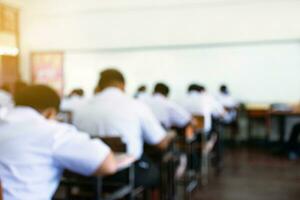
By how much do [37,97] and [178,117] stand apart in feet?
9.36

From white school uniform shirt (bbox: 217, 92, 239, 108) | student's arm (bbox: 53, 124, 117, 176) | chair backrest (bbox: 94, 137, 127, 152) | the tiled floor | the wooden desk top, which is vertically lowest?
the tiled floor

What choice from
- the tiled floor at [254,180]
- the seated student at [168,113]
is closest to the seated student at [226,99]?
the tiled floor at [254,180]

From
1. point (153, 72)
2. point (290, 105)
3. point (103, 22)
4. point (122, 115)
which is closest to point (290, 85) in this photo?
Result: point (290, 105)

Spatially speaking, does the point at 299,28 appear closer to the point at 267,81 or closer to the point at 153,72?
the point at 267,81

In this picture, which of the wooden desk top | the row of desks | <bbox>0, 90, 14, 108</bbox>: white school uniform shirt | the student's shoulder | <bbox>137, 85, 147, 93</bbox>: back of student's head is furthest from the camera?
<bbox>137, 85, 147, 93</bbox>: back of student's head

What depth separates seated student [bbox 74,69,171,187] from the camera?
3057 millimetres

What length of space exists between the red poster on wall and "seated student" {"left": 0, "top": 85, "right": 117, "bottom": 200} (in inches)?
314

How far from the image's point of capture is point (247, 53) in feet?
26.9

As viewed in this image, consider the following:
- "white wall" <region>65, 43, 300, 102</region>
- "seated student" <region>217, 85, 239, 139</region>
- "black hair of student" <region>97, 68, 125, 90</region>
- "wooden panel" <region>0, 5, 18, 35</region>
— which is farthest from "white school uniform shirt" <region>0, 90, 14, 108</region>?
"wooden panel" <region>0, 5, 18, 35</region>

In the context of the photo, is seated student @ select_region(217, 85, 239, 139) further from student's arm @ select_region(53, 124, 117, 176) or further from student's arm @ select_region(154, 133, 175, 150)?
student's arm @ select_region(53, 124, 117, 176)

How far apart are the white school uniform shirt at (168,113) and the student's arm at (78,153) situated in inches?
106

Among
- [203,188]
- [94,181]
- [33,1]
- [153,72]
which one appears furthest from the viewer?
[33,1]

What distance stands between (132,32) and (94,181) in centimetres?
690

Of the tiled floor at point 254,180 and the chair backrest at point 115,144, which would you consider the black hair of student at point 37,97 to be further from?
the tiled floor at point 254,180
